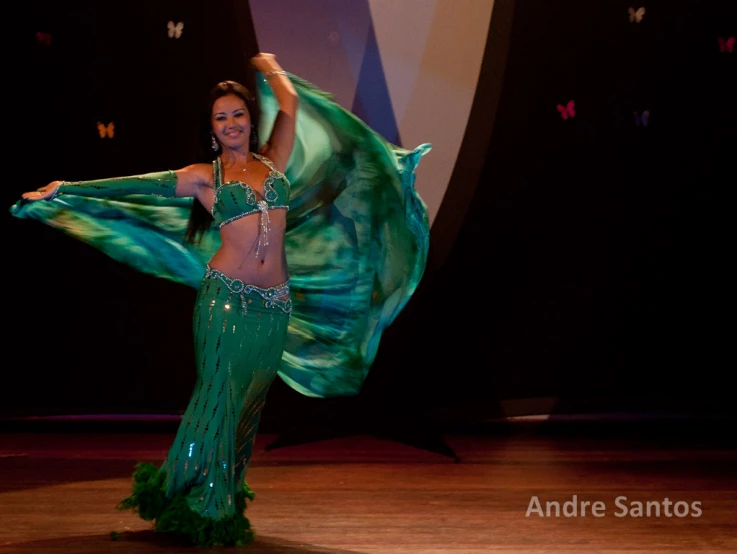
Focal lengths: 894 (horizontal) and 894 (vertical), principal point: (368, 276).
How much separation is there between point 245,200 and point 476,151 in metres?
2.24

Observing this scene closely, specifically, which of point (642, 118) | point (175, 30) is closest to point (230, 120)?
point (175, 30)

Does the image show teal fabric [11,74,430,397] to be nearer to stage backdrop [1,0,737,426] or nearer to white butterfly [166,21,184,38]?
stage backdrop [1,0,737,426]

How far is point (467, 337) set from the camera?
4984 mm

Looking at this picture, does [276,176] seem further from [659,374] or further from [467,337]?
[659,374]

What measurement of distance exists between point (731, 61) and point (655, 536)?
2.97 meters

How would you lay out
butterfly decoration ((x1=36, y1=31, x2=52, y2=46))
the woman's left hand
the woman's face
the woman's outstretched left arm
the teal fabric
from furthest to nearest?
butterfly decoration ((x1=36, y1=31, x2=52, y2=46)), the teal fabric, the woman's left hand, the woman's outstretched left arm, the woman's face

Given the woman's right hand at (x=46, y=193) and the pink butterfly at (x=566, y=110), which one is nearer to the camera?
the woman's right hand at (x=46, y=193)

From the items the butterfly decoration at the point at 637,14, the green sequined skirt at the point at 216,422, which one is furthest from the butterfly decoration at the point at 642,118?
the green sequined skirt at the point at 216,422

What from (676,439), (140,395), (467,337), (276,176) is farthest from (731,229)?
(140,395)

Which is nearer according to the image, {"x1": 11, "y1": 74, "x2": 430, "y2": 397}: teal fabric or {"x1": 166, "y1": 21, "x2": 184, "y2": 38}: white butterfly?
{"x1": 11, "y1": 74, "x2": 430, "y2": 397}: teal fabric

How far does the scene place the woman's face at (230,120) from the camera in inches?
116

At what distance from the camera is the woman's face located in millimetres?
2938

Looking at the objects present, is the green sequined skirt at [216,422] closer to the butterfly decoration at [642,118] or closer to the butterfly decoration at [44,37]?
the butterfly decoration at [44,37]

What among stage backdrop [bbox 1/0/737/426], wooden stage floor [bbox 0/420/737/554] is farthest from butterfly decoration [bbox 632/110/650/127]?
wooden stage floor [bbox 0/420/737/554]
